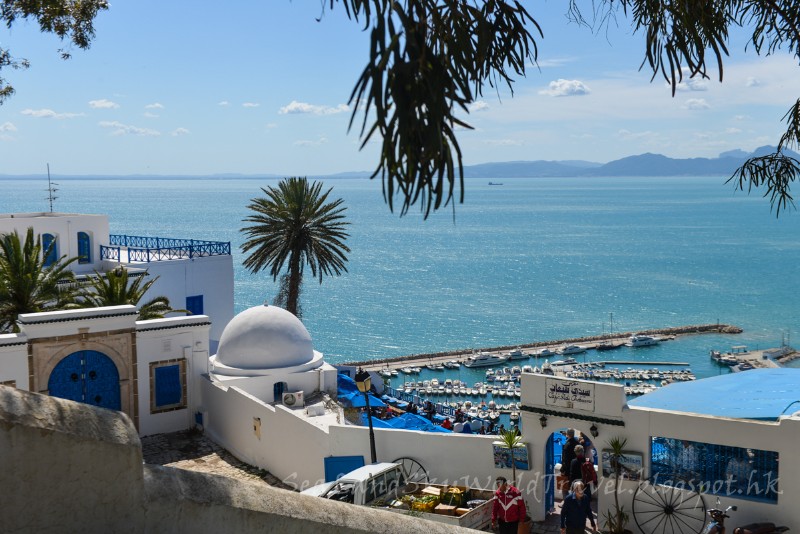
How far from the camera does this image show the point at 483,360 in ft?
210

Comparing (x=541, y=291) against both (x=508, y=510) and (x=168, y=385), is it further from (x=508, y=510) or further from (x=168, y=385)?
(x=508, y=510)

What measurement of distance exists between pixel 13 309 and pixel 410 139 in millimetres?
17700

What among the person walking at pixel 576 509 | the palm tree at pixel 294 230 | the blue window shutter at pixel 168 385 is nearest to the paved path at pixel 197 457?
the blue window shutter at pixel 168 385

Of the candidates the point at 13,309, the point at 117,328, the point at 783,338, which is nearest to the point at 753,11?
the point at 117,328

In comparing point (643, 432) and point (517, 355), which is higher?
point (643, 432)

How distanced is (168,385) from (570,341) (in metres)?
56.0

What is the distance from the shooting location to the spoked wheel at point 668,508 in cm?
1348

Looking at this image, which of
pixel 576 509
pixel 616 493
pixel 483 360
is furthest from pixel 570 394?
pixel 483 360

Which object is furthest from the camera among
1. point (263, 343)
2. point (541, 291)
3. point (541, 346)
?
point (541, 291)

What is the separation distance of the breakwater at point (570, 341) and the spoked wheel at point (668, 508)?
47.1m

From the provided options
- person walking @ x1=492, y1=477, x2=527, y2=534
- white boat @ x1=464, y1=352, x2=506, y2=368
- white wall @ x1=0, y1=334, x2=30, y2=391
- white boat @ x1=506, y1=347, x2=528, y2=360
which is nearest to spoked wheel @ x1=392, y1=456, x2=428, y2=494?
person walking @ x1=492, y1=477, x2=527, y2=534

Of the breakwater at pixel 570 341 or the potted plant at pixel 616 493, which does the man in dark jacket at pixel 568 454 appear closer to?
the potted plant at pixel 616 493

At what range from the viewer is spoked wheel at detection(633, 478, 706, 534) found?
1348 cm

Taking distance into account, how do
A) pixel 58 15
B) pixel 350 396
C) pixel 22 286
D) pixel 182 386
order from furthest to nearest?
pixel 350 396 < pixel 182 386 < pixel 22 286 < pixel 58 15
